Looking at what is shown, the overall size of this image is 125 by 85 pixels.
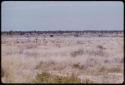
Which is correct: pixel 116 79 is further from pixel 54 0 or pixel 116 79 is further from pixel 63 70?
pixel 54 0

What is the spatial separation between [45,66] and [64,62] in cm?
84

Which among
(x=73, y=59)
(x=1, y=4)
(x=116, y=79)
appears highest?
(x=1, y=4)

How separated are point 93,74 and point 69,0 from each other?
421cm

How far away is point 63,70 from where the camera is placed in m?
7.61

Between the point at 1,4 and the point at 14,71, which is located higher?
the point at 1,4

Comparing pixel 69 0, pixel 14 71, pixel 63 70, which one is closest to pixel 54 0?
pixel 69 0

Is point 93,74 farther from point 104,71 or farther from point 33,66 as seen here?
point 33,66

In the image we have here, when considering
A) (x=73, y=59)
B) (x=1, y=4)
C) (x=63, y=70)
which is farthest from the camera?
(x=73, y=59)

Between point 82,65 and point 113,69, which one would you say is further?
point 82,65

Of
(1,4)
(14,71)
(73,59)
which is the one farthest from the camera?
(73,59)

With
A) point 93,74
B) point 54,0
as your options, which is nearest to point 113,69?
point 93,74

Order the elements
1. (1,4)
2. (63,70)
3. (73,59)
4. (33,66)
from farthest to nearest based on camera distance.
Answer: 1. (73,59)
2. (63,70)
3. (33,66)
4. (1,4)

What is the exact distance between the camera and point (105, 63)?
26.2 ft

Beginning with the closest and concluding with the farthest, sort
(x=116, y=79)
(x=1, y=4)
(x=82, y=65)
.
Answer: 1. (x=1, y=4)
2. (x=116, y=79)
3. (x=82, y=65)
